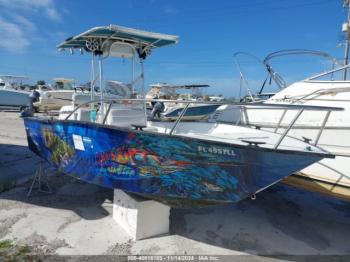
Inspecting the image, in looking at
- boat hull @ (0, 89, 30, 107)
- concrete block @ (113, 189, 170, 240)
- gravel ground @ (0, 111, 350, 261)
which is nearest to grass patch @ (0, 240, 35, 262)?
gravel ground @ (0, 111, 350, 261)

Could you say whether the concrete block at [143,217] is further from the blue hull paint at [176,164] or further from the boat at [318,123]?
the boat at [318,123]

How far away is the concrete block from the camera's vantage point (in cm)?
408

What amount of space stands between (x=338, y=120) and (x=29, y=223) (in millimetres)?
4716

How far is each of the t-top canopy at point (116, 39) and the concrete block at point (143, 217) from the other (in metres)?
2.41

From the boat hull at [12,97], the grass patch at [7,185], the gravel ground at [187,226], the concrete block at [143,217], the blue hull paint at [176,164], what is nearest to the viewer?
the blue hull paint at [176,164]

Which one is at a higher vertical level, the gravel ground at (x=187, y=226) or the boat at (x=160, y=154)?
the boat at (x=160, y=154)

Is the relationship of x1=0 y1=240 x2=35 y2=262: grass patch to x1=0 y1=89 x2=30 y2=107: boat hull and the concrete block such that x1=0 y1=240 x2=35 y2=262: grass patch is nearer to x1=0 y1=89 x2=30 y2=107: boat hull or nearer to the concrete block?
the concrete block

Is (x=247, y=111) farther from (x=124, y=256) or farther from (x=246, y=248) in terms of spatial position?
(x=124, y=256)

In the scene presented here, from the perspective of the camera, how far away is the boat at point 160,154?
3.44 meters

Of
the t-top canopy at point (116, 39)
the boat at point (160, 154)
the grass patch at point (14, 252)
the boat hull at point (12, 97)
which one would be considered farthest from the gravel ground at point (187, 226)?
the boat hull at point (12, 97)

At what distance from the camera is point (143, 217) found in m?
4.11

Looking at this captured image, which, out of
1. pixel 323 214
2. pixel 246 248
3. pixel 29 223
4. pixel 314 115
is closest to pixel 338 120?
pixel 314 115

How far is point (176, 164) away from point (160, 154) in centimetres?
22

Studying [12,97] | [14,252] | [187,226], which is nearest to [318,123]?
[187,226]
